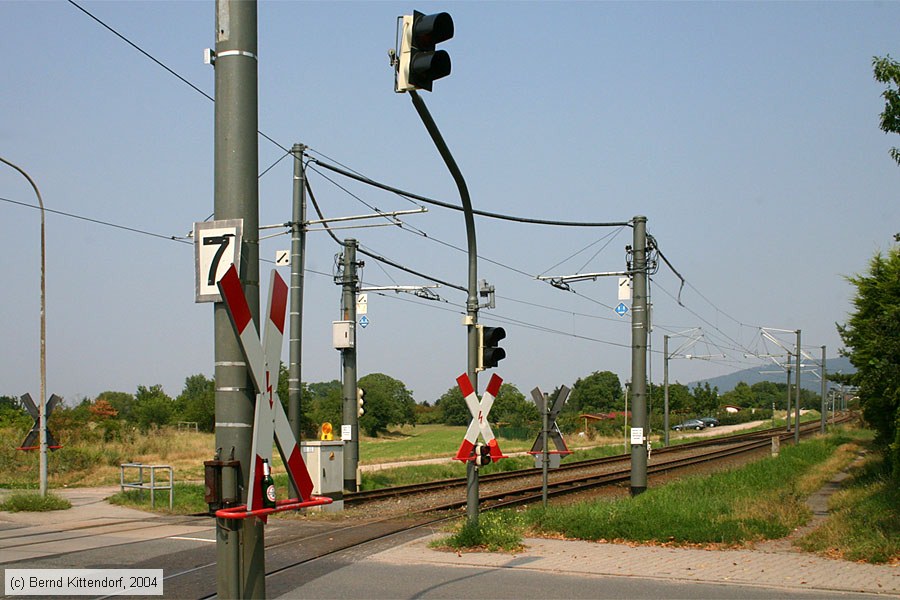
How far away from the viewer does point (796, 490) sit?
2350 centimetres

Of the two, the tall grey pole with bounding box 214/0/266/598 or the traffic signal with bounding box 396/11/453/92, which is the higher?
the traffic signal with bounding box 396/11/453/92

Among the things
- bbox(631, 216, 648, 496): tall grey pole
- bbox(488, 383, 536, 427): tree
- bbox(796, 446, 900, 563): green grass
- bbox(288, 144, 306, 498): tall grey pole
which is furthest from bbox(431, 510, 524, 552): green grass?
bbox(488, 383, 536, 427): tree

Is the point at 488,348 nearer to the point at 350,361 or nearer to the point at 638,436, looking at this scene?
the point at 638,436

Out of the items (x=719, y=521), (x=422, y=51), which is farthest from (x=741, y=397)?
(x=422, y=51)

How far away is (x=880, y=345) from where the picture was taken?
1480 cm

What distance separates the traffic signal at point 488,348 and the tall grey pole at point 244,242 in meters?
8.20

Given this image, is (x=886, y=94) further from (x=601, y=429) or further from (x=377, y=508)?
(x=601, y=429)

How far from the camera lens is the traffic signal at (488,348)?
12.8m

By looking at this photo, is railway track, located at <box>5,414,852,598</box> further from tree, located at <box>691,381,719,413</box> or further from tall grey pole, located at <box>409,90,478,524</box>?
tree, located at <box>691,381,719,413</box>

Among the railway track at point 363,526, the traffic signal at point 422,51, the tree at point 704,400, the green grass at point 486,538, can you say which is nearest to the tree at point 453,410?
the tree at point 704,400

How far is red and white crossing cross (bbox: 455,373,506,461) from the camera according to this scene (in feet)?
42.3

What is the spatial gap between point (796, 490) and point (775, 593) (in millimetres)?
14408

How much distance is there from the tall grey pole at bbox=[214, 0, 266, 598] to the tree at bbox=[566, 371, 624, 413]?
146899 millimetres

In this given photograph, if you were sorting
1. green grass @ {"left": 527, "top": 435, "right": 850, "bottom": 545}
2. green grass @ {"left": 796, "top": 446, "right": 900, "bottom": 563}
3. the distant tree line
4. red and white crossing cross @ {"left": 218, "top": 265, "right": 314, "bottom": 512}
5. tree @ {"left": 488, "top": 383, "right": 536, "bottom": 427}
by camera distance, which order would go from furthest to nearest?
tree @ {"left": 488, "top": 383, "right": 536, "bottom": 427}
the distant tree line
green grass @ {"left": 527, "top": 435, "right": 850, "bottom": 545}
green grass @ {"left": 796, "top": 446, "right": 900, "bottom": 563}
red and white crossing cross @ {"left": 218, "top": 265, "right": 314, "bottom": 512}
